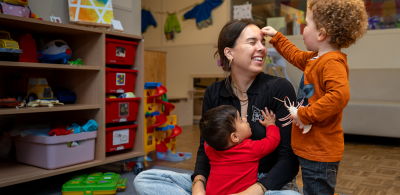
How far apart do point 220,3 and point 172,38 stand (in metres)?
1.12

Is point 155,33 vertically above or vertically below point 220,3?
below

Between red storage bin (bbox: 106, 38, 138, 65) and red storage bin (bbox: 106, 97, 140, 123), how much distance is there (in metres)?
0.27

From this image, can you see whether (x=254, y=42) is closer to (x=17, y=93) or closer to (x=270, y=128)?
(x=270, y=128)

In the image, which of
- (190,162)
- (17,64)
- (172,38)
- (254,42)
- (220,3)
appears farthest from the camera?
(172,38)

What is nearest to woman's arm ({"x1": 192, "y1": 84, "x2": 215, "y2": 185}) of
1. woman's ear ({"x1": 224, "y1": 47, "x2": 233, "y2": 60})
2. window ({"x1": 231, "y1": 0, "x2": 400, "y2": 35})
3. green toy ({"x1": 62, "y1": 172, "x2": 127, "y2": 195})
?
woman's ear ({"x1": 224, "y1": 47, "x2": 233, "y2": 60})

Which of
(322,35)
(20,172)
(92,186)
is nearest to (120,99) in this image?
(92,186)

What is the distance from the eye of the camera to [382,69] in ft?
12.7

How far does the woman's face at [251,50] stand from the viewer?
1.29 metres

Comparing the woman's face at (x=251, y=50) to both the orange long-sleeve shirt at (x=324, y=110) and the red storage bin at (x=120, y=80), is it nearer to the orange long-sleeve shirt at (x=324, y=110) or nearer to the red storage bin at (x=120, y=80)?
the orange long-sleeve shirt at (x=324, y=110)

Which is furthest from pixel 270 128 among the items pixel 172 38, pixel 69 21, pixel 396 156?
pixel 172 38

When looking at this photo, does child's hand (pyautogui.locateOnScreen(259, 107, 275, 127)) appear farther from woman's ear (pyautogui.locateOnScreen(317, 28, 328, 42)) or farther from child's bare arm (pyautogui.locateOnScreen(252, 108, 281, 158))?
woman's ear (pyautogui.locateOnScreen(317, 28, 328, 42))

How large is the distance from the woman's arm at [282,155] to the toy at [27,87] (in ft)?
4.84

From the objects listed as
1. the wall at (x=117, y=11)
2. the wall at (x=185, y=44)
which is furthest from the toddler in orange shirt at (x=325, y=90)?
the wall at (x=185, y=44)

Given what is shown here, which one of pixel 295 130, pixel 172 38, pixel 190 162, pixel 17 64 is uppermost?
pixel 172 38
